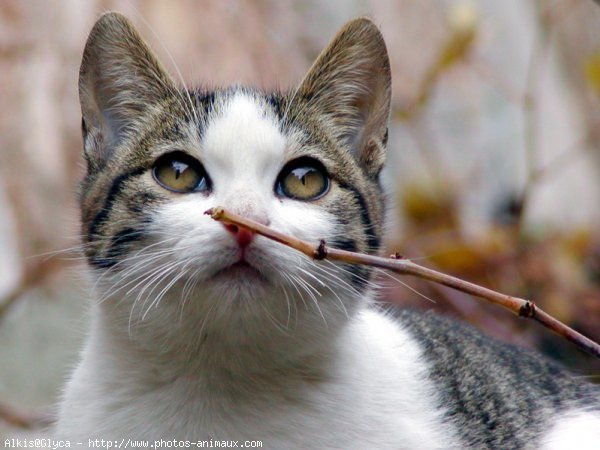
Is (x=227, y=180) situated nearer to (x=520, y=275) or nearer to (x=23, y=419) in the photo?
(x=23, y=419)

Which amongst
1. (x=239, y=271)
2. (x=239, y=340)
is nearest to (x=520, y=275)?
(x=239, y=340)

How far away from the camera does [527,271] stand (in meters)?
6.97

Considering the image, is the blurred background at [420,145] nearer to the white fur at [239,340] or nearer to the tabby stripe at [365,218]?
the white fur at [239,340]

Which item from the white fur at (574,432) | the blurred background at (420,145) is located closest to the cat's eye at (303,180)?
the white fur at (574,432)

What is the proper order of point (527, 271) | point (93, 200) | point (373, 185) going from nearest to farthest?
point (93, 200) → point (373, 185) → point (527, 271)

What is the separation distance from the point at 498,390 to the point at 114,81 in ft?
6.59

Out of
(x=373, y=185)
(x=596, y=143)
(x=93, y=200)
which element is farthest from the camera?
(x=596, y=143)

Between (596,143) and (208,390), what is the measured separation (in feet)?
26.2

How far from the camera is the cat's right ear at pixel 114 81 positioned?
3.38m

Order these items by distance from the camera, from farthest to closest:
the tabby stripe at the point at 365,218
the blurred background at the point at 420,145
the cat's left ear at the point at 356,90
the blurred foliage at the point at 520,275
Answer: the blurred background at the point at 420,145 < the blurred foliage at the point at 520,275 < the cat's left ear at the point at 356,90 < the tabby stripe at the point at 365,218

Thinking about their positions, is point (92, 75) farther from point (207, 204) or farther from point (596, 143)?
point (596, 143)

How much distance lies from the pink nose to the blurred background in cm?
219

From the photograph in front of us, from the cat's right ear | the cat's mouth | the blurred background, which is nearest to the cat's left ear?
the cat's right ear

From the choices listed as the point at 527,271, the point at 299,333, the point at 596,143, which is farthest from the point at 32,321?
the point at 596,143
